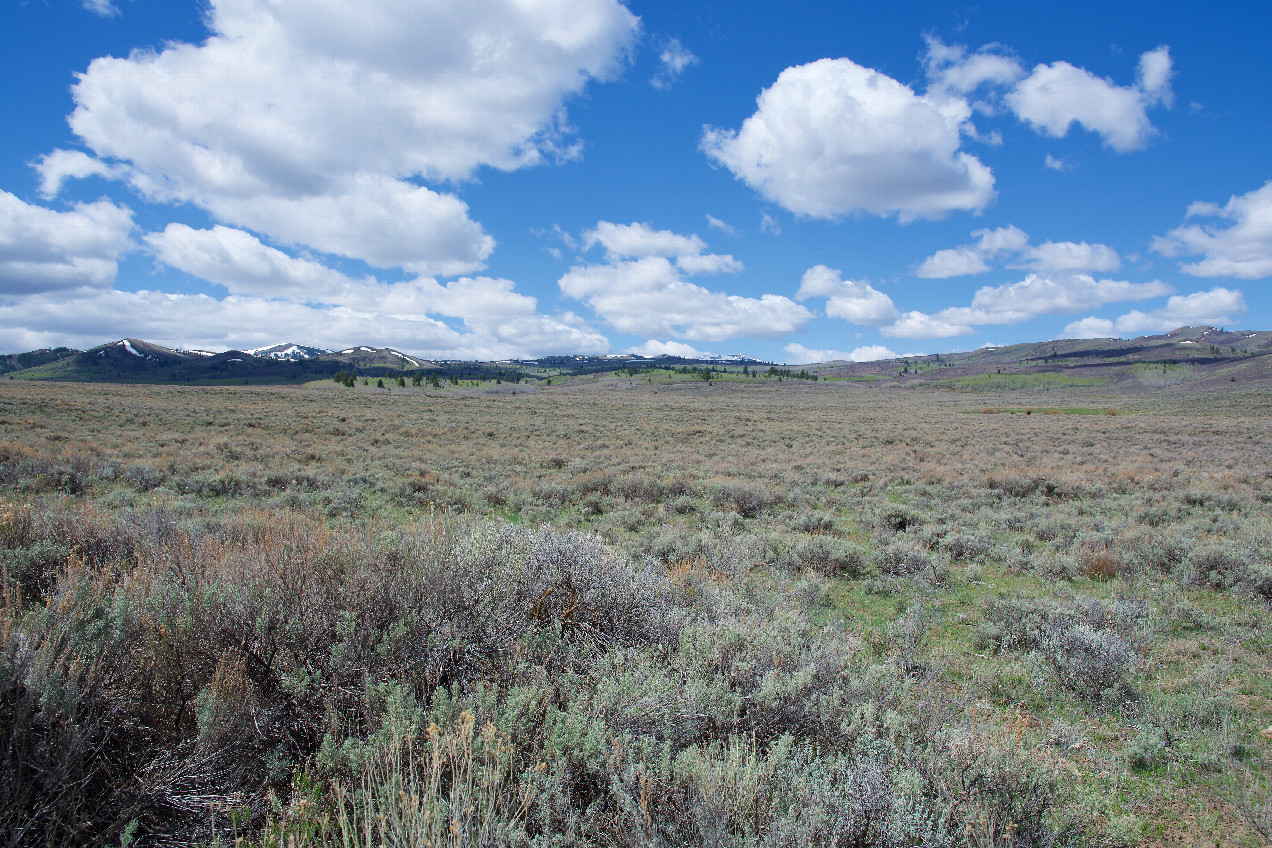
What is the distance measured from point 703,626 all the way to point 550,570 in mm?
1442

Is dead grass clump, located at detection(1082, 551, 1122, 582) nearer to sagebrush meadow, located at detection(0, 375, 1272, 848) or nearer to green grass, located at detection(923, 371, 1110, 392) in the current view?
sagebrush meadow, located at detection(0, 375, 1272, 848)

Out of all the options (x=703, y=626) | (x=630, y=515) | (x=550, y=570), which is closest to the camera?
(x=703, y=626)

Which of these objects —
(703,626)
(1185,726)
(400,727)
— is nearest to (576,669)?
(703,626)

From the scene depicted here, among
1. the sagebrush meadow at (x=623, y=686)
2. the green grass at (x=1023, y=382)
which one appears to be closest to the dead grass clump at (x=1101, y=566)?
the sagebrush meadow at (x=623, y=686)

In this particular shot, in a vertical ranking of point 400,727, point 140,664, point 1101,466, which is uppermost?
point 140,664

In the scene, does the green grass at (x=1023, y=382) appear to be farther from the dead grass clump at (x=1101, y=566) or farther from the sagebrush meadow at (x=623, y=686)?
the sagebrush meadow at (x=623, y=686)

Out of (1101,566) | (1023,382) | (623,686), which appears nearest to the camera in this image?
(623,686)

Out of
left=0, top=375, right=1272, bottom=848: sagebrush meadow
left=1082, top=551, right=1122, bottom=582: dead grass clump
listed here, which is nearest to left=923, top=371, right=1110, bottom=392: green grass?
left=1082, top=551, right=1122, bottom=582: dead grass clump

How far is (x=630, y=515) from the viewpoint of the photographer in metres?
10.2

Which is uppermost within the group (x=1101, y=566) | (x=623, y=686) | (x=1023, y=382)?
(x=1023, y=382)

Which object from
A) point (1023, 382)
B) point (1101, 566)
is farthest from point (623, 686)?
point (1023, 382)

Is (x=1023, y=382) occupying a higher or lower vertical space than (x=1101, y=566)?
higher

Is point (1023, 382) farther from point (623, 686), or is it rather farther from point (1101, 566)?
point (623, 686)

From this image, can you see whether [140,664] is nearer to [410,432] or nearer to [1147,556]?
[1147,556]
